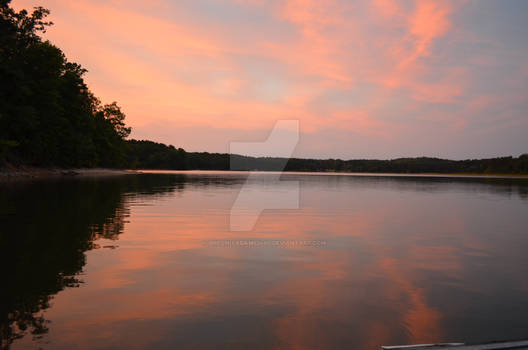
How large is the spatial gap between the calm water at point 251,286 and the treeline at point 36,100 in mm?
42686

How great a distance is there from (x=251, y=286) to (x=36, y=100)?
74.9 m

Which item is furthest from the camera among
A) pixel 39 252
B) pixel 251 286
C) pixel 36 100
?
pixel 36 100

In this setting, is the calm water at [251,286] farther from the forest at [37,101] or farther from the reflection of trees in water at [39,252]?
the forest at [37,101]

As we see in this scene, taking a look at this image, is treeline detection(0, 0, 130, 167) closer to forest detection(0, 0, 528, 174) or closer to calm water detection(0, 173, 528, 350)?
forest detection(0, 0, 528, 174)

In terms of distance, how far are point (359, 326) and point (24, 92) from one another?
61.0 metres

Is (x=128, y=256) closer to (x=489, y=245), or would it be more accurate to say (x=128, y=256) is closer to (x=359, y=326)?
(x=359, y=326)

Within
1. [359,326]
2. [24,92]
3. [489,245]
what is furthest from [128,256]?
[24,92]

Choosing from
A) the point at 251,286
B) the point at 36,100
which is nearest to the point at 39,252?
the point at 251,286

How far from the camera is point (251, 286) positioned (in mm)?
9031

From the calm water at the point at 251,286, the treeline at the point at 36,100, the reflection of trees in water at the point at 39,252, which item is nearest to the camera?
the calm water at the point at 251,286

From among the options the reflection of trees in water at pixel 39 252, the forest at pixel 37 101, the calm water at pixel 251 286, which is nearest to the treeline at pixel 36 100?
the forest at pixel 37 101

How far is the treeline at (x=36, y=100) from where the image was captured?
172ft

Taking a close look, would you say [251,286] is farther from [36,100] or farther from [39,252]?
[36,100]

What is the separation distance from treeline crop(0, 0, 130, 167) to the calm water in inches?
1681
